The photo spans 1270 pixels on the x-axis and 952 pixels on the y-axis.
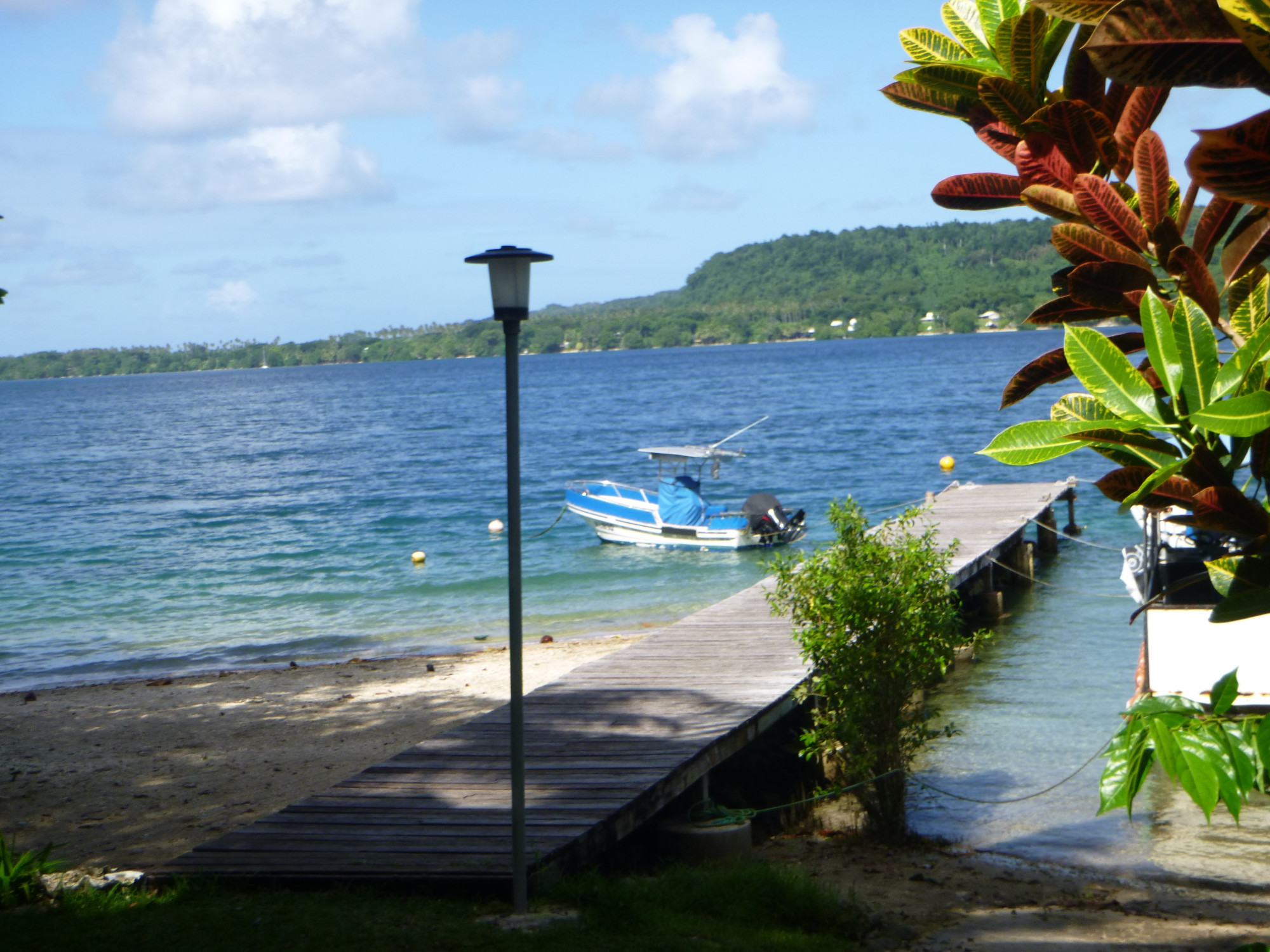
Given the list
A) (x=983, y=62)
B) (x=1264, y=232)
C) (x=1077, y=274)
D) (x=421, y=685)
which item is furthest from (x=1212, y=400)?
(x=421, y=685)

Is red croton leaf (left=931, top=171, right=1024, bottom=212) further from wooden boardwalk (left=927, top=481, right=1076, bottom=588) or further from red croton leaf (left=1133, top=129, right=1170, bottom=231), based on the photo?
wooden boardwalk (left=927, top=481, right=1076, bottom=588)

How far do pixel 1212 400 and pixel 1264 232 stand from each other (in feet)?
1.51

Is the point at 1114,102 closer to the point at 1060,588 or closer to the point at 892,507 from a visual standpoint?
the point at 892,507

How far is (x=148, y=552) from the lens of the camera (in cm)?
2833

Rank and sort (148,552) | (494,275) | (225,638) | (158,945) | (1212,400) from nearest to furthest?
(1212,400) < (158,945) < (494,275) < (225,638) < (148,552)

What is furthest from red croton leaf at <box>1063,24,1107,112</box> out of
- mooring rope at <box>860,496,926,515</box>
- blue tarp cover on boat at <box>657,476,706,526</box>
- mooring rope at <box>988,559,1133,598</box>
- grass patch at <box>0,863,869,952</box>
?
blue tarp cover on boat at <box>657,476,706,526</box>

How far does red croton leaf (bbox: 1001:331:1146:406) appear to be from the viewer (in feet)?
5.70

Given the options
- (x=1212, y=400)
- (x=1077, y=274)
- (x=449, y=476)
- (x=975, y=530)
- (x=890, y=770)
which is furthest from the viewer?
(x=449, y=476)

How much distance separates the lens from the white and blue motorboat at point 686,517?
78.4ft

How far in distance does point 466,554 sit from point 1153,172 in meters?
26.1

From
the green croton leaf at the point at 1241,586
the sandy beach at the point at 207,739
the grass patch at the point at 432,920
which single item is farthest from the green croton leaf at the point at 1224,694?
the sandy beach at the point at 207,739

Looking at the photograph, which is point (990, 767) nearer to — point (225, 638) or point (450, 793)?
point (450, 793)

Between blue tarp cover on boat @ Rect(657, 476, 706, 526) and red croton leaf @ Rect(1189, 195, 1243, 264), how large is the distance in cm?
2308

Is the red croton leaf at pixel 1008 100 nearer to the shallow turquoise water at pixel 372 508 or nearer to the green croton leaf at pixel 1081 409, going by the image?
the green croton leaf at pixel 1081 409
